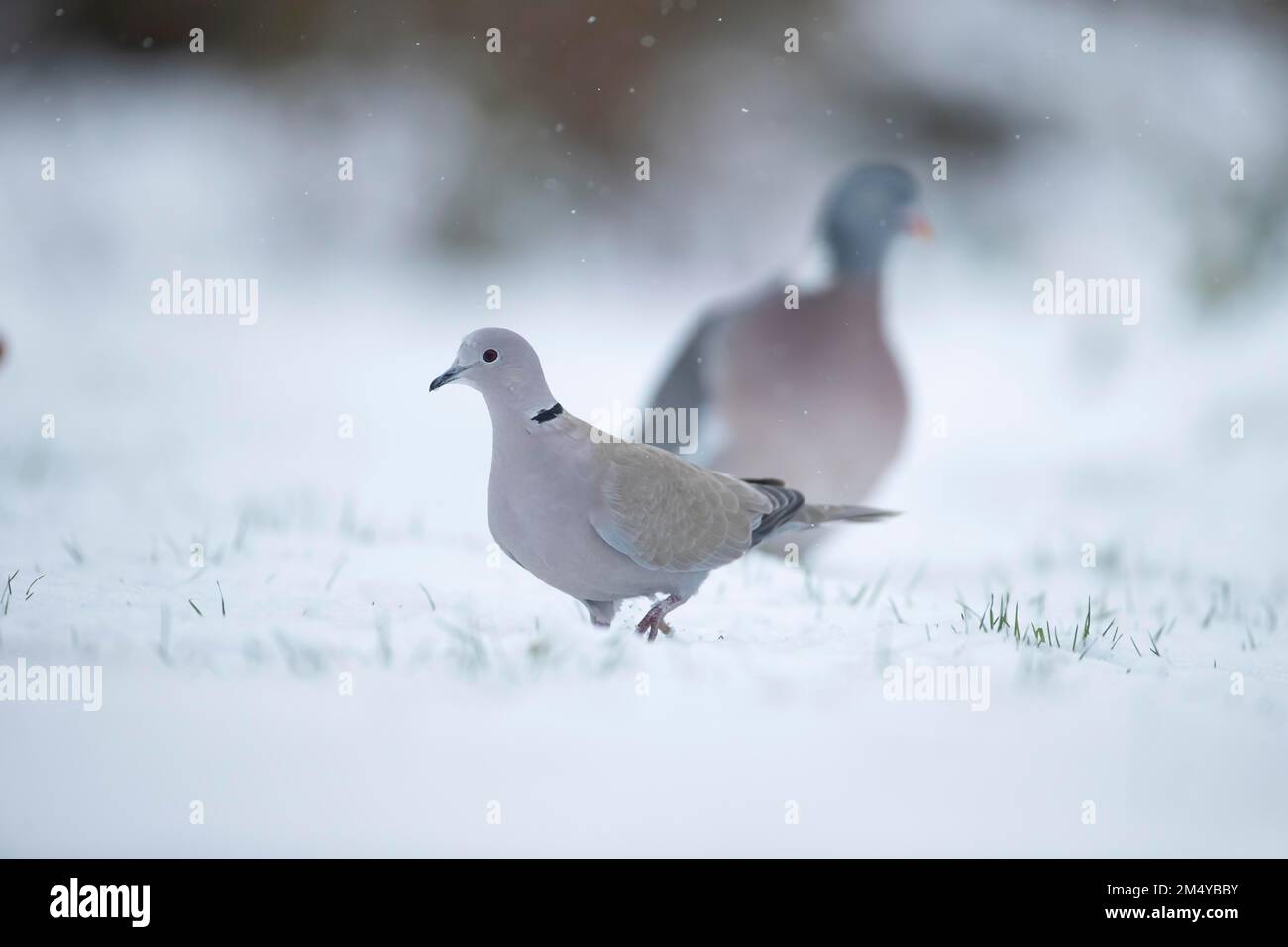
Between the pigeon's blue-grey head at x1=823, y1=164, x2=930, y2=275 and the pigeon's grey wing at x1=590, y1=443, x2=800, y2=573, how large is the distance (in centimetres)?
94

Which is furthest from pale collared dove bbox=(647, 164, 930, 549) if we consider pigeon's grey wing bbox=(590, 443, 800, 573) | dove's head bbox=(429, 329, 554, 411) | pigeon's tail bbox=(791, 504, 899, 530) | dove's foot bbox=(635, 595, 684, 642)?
dove's head bbox=(429, 329, 554, 411)

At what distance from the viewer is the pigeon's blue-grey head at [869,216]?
2.43 meters

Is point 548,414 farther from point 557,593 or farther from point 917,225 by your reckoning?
point 917,225

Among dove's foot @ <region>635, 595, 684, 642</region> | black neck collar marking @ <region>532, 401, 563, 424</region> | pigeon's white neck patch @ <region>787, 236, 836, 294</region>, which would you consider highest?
pigeon's white neck patch @ <region>787, 236, 836, 294</region>

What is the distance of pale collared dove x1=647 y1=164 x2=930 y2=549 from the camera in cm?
235

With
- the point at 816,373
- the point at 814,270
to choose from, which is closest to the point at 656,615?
the point at 816,373

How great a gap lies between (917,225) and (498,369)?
48.4 inches

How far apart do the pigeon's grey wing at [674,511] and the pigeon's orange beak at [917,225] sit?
94cm

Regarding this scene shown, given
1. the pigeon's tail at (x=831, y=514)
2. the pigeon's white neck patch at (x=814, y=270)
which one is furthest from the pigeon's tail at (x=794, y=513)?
the pigeon's white neck patch at (x=814, y=270)

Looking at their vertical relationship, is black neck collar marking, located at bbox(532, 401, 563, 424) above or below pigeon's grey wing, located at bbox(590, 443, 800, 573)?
above

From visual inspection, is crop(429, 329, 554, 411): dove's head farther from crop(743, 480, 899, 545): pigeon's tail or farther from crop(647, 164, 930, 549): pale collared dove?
crop(647, 164, 930, 549): pale collared dove

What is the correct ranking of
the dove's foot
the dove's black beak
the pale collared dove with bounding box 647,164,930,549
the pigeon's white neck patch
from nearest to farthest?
the dove's black beak → the dove's foot → the pale collared dove with bounding box 647,164,930,549 → the pigeon's white neck patch
